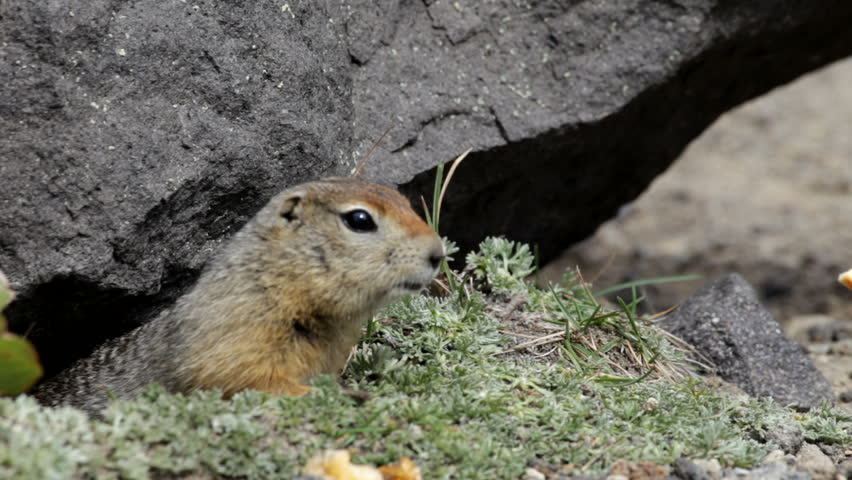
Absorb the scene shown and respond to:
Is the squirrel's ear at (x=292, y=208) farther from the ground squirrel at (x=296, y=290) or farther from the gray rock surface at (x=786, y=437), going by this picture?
the gray rock surface at (x=786, y=437)

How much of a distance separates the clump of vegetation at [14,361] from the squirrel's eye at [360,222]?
1340 millimetres

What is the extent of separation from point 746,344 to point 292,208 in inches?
103

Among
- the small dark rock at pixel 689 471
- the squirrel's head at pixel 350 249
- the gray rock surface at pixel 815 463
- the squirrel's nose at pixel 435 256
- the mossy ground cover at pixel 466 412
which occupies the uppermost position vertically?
the squirrel's head at pixel 350 249

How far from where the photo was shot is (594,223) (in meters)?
7.32

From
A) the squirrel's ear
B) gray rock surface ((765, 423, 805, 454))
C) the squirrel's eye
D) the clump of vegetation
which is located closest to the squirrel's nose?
the squirrel's eye

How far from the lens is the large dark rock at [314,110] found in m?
4.29

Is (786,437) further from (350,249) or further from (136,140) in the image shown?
(136,140)

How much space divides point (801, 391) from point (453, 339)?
190 cm

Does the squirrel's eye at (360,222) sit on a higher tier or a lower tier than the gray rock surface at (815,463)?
higher

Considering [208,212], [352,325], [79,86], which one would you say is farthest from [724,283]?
[79,86]

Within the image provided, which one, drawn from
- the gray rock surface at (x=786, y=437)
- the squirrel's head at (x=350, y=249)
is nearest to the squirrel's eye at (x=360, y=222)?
the squirrel's head at (x=350, y=249)

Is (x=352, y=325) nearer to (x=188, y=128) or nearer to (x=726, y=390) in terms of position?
(x=188, y=128)

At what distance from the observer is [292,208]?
14.1 feet

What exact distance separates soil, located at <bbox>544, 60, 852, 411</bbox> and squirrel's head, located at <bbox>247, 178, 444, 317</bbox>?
9.35ft
